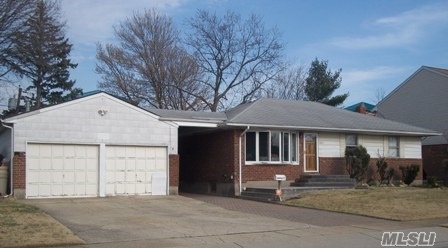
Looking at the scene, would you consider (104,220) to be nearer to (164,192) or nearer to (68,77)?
(164,192)

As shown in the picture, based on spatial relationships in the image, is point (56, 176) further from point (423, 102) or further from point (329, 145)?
point (423, 102)

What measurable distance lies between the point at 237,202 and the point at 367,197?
5.15 metres

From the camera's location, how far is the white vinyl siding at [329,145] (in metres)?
27.8

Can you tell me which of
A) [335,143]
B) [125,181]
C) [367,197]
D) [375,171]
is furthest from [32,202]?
[375,171]

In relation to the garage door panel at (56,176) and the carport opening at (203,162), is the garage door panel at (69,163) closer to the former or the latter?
the garage door panel at (56,176)

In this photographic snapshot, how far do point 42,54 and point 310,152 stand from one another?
2180cm

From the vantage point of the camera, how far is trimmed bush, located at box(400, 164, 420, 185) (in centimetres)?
2988

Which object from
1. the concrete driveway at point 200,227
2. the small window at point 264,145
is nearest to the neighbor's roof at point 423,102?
the small window at point 264,145

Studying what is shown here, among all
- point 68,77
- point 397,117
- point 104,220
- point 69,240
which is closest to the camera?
point 69,240

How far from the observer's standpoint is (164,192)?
79.0ft

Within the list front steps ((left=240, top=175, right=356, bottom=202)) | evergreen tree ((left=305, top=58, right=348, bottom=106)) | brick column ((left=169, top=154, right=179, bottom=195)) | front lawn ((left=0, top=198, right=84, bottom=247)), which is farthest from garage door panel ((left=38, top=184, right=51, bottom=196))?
evergreen tree ((left=305, top=58, right=348, bottom=106))

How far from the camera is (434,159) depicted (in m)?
38.7

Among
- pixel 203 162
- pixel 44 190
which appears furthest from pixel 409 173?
pixel 44 190

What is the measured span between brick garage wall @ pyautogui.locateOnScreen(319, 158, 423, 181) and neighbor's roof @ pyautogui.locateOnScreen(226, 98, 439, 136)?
159cm
